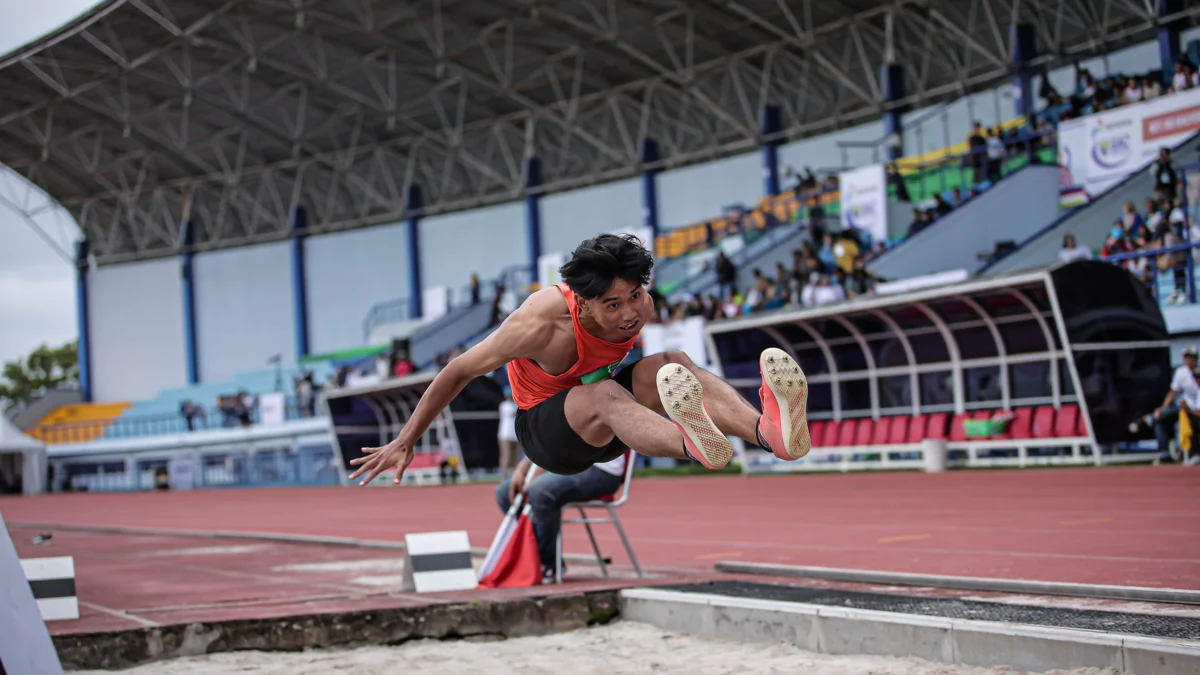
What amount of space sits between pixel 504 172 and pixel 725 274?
66.1 ft

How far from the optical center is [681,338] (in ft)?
73.9

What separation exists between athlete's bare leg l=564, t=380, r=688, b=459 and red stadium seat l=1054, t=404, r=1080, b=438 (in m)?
13.9

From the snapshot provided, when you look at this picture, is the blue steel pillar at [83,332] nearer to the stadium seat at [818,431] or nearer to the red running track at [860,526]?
the red running track at [860,526]

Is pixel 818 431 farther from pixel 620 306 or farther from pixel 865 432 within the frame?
pixel 620 306

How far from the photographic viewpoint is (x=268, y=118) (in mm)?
43625

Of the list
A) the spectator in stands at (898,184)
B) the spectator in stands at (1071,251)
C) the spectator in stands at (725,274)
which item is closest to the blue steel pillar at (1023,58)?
the spectator in stands at (898,184)

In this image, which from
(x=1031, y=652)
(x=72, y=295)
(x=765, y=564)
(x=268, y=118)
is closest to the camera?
(x=1031, y=652)

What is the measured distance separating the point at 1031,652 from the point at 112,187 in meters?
50.4

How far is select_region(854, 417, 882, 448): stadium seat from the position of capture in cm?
2062

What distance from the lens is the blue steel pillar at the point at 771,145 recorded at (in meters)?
36.6

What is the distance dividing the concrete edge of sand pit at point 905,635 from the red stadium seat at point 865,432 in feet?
45.6

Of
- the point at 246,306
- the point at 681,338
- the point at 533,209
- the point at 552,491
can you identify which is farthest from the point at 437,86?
the point at 552,491

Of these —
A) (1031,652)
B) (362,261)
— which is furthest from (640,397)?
(362,261)

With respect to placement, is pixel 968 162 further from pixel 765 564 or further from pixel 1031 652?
pixel 1031 652
